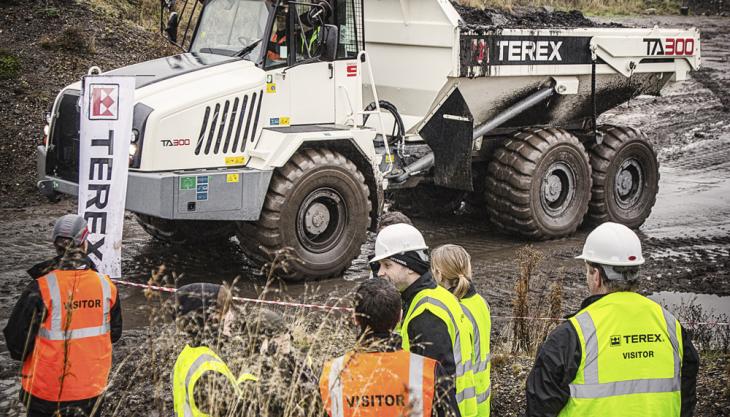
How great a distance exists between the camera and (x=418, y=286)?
15.0 feet

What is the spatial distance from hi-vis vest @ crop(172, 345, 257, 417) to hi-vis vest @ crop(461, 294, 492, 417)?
126cm

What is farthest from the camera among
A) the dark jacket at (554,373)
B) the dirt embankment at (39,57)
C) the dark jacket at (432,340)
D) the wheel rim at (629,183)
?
the dirt embankment at (39,57)

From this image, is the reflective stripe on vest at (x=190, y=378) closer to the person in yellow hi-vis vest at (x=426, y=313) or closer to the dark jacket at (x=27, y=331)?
the person in yellow hi-vis vest at (x=426, y=313)

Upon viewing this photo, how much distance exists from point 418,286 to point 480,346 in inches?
19.4

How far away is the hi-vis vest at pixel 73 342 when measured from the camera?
16.0 ft

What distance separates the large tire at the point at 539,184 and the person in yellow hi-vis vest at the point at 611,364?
23.3 ft

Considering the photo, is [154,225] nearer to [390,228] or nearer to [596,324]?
[390,228]

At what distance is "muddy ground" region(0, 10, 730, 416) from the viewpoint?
22.4 feet

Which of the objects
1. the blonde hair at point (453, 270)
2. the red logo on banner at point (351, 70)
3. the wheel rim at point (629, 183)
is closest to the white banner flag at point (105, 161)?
the red logo on banner at point (351, 70)

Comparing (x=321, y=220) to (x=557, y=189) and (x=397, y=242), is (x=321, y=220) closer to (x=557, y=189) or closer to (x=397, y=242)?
(x=557, y=189)

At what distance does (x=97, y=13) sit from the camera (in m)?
16.9

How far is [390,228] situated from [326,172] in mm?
4564

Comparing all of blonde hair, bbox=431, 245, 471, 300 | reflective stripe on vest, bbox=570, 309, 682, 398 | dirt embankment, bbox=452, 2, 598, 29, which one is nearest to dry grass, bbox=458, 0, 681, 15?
dirt embankment, bbox=452, 2, 598, 29

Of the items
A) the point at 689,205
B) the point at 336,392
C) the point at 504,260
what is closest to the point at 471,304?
the point at 336,392
